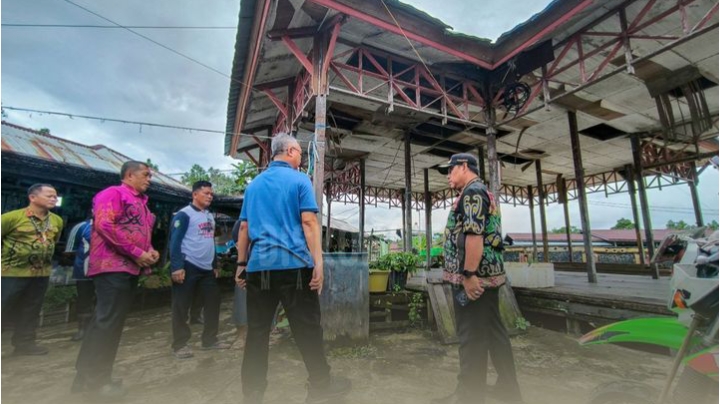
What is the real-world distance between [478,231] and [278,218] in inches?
51.6

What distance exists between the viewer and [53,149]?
244 inches

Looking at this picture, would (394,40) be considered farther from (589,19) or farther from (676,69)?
(676,69)

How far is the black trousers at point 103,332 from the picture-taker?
2.18 metres

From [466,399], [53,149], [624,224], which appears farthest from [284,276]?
[624,224]

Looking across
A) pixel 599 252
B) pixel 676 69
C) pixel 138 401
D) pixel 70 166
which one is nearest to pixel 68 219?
pixel 70 166

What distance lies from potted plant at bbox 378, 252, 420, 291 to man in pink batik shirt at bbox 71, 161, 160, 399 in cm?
304

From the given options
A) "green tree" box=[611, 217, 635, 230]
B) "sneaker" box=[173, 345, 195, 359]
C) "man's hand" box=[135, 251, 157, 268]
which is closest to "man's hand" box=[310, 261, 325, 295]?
"man's hand" box=[135, 251, 157, 268]

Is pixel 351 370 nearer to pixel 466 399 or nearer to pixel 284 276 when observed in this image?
pixel 466 399

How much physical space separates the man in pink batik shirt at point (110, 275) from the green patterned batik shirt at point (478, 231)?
92.6 inches

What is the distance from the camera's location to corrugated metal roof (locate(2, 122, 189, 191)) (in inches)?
215

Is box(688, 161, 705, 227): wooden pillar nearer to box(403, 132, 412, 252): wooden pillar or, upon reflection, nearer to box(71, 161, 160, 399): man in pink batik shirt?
box(403, 132, 412, 252): wooden pillar

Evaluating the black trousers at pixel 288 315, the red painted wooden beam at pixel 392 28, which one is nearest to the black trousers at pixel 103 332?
the black trousers at pixel 288 315

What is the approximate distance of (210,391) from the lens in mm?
2400

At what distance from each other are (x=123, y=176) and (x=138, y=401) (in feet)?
5.68
